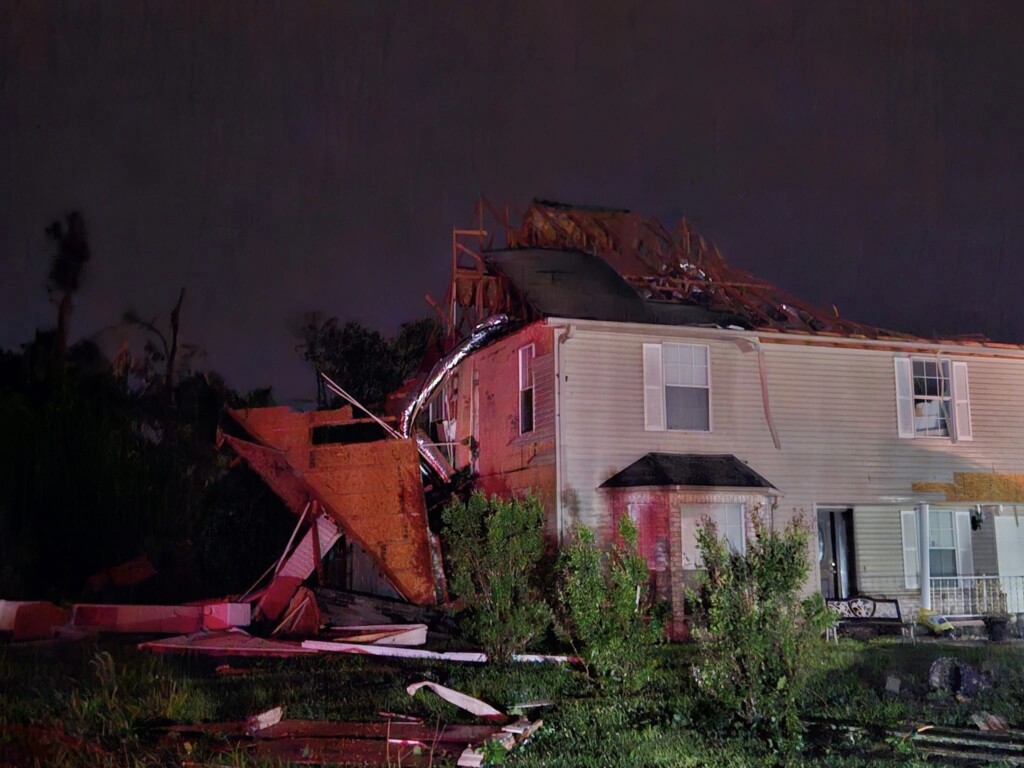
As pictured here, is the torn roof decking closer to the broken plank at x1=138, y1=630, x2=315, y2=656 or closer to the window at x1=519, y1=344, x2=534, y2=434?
the window at x1=519, y1=344, x2=534, y2=434

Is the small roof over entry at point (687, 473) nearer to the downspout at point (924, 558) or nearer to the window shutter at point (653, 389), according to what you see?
the window shutter at point (653, 389)

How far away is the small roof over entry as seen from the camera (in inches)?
692

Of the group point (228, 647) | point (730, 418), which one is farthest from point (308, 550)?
point (730, 418)

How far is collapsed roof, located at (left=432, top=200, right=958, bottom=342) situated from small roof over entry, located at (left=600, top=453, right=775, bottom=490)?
2.58 meters

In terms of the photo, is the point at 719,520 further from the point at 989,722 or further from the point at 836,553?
the point at 989,722

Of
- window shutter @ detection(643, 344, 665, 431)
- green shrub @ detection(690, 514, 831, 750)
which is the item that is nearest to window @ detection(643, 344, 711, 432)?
window shutter @ detection(643, 344, 665, 431)

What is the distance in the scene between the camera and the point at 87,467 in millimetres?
28609

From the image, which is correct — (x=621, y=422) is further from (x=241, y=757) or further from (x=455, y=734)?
(x=241, y=757)

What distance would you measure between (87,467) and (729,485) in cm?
1911

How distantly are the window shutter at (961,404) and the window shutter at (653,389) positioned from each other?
256 inches

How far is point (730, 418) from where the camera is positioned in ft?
63.4

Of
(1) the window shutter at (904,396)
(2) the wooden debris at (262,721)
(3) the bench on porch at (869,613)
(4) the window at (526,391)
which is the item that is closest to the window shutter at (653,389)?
(4) the window at (526,391)

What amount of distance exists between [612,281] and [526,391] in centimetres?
275

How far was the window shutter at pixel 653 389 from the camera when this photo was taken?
1877 centimetres
